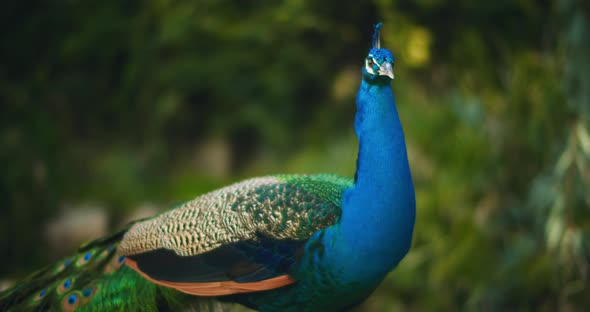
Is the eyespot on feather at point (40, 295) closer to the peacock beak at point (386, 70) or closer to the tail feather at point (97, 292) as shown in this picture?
the tail feather at point (97, 292)

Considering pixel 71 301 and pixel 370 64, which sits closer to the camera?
pixel 370 64

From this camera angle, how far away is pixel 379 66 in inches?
56.8

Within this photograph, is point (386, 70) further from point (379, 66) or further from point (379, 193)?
point (379, 193)

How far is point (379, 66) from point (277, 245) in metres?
0.59

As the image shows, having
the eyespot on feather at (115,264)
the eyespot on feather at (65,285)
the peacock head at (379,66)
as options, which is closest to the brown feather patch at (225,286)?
the eyespot on feather at (115,264)

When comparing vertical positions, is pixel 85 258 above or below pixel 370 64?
below

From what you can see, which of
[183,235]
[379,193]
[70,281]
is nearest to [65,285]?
[70,281]

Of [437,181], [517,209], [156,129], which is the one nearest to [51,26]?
[156,129]

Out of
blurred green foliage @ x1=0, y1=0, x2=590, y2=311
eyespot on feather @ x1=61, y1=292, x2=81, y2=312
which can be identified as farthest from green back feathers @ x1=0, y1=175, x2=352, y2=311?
blurred green foliage @ x1=0, y1=0, x2=590, y2=311

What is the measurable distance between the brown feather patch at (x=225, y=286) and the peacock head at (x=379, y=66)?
2.07ft

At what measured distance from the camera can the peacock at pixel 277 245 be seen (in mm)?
1474

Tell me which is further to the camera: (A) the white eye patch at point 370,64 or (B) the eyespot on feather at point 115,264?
(B) the eyespot on feather at point 115,264

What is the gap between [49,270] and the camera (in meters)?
1.87

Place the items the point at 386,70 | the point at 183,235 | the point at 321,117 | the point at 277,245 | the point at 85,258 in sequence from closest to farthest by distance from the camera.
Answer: the point at 386,70 < the point at 277,245 < the point at 183,235 < the point at 85,258 < the point at 321,117
